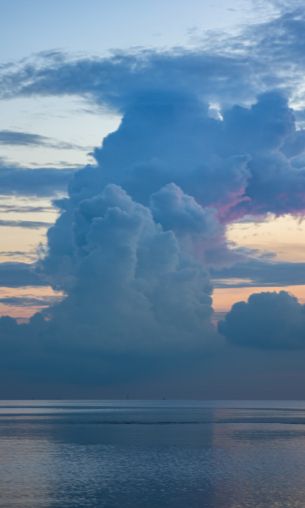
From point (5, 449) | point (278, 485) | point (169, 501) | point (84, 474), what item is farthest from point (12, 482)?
point (5, 449)

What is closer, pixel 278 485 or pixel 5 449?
pixel 278 485

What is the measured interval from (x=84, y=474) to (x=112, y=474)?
353cm

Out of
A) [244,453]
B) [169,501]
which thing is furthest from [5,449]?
[169,501]

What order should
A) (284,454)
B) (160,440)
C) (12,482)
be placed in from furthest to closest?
(160,440) → (284,454) → (12,482)

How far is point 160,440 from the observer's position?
484 ft

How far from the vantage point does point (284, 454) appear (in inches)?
4673

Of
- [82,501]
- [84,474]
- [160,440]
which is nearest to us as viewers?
[82,501]

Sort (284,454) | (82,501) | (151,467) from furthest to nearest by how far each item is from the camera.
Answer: (284,454) < (151,467) < (82,501)

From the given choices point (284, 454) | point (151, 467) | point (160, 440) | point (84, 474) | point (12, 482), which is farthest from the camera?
point (160, 440)

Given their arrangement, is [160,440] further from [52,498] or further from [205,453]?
[52,498]

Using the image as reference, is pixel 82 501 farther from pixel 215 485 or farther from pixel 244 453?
pixel 244 453

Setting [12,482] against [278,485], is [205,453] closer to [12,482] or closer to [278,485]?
[278,485]

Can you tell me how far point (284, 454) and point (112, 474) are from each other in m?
37.7

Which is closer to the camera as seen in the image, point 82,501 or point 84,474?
point 82,501
